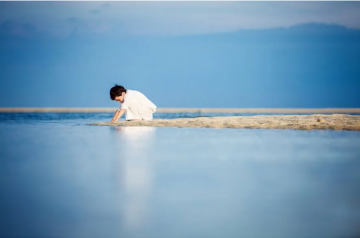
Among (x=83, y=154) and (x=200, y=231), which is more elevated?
(x=83, y=154)

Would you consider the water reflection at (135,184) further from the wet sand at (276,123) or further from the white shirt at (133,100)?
the white shirt at (133,100)

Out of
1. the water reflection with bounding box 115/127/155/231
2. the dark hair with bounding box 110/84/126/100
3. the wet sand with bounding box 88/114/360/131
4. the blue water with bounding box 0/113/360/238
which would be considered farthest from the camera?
the dark hair with bounding box 110/84/126/100

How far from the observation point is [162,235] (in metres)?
1.66

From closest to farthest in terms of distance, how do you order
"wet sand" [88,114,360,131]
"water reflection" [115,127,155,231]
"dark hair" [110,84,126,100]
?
"water reflection" [115,127,155,231] < "wet sand" [88,114,360,131] < "dark hair" [110,84,126,100]

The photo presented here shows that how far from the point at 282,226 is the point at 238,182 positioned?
787 millimetres

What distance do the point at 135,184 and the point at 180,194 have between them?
304 mm

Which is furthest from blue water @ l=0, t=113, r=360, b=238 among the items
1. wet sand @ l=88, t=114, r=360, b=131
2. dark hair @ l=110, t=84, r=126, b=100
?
dark hair @ l=110, t=84, r=126, b=100

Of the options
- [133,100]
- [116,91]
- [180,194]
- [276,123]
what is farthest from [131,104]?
[180,194]

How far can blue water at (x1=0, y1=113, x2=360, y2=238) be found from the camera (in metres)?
1.73

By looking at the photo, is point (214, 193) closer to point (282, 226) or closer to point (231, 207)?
point (231, 207)

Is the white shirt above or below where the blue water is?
above

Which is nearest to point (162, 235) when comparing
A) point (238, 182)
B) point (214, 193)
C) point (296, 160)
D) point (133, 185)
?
point (214, 193)

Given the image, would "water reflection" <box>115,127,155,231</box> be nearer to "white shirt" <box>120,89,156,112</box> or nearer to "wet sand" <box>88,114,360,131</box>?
"wet sand" <box>88,114,360,131</box>

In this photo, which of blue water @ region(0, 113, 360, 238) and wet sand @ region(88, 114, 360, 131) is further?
wet sand @ region(88, 114, 360, 131)
